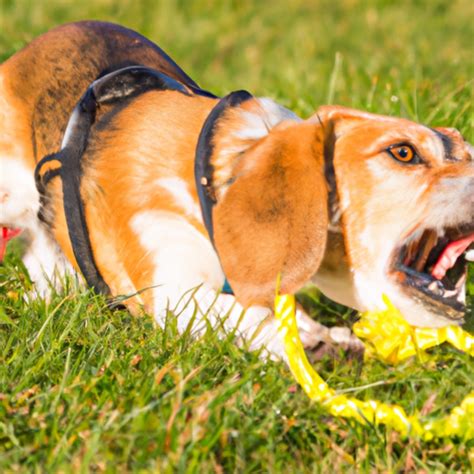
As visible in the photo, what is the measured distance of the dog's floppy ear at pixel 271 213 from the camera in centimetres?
285

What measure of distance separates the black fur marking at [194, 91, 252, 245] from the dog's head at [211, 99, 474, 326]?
0.03m

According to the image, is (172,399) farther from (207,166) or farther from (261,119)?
(261,119)

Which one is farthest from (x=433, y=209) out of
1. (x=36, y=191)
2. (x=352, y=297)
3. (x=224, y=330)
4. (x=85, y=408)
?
(x=36, y=191)

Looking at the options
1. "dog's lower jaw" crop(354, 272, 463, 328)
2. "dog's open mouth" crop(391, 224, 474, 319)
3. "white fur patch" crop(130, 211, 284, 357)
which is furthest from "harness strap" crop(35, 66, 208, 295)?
"dog's open mouth" crop(391, 224, 474, 319)

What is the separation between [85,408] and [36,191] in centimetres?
115

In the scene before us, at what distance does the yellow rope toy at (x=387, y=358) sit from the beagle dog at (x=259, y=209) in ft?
0.18

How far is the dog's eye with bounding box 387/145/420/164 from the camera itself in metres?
2.95

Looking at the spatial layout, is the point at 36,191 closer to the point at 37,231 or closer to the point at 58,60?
the point at 37,231

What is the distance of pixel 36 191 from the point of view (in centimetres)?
354

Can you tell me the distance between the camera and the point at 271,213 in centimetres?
288

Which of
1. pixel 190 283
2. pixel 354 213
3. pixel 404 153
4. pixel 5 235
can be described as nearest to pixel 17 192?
pixel 5 235

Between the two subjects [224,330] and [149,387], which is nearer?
[149,387]

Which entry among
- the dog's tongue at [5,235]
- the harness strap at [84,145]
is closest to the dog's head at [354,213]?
the harness strap at [84,145]

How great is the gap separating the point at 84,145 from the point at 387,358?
124 centimetres
